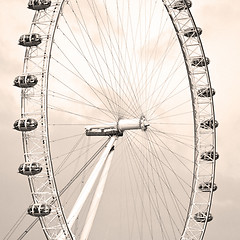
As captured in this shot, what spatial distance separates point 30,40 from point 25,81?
1.95 metres

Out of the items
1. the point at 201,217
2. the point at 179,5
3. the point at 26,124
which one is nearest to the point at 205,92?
the point at 179,5

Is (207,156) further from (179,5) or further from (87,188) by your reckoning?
(87,188)

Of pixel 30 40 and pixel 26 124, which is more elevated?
pixel 30 40

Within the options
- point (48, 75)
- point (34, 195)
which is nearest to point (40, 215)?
point (34, 195)

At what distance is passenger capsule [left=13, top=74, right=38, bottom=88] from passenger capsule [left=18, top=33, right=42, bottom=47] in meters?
1.52

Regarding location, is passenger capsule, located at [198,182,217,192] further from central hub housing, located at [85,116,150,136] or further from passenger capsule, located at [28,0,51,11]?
passenger capsule, located at [28,0,51,11]

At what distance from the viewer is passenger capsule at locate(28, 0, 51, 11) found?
4209 centimetres

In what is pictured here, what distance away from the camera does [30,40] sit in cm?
4188

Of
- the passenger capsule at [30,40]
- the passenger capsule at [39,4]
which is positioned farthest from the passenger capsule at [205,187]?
the passenger capsule at [39,4]

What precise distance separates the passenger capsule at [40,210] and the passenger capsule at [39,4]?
9.12m

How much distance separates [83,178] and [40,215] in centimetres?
613

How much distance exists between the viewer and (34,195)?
135 feet

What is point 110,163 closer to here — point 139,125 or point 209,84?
point 139,125

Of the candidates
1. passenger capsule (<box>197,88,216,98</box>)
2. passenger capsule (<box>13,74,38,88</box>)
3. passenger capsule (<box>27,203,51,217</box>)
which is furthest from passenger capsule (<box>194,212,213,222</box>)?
passenger capsule (<box>13,74,38,88</box>)
